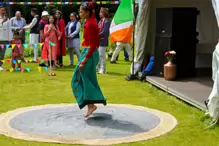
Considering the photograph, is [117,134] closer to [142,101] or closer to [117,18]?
[142,101]

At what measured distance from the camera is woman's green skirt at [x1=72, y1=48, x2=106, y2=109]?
5414mm

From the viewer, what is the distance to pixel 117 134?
4.89 meters

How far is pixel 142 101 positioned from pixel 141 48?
262 cm

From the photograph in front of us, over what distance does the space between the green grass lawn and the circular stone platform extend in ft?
0.62

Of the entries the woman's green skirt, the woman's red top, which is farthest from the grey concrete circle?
the woman's red top

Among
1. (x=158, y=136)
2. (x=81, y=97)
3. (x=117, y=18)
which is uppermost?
(x=117, y=18)

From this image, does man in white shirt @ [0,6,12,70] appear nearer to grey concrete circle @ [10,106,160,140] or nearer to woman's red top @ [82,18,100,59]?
A: grey concrete circle @ [10,106,160,140]

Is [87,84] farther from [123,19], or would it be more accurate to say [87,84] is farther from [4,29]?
[4,29]

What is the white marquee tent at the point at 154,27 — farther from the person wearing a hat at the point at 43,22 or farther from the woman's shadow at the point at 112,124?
the person wearing a hat at the point at 43,22

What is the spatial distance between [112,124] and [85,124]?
0.36m

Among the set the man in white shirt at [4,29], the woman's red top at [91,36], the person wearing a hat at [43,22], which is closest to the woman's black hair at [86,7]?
the woman's red top at [91,36]

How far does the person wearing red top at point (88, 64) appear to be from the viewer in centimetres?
533

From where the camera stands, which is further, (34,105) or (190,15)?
(190,15)

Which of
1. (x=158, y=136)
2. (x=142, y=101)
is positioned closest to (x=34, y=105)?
(x=142, y=101)
